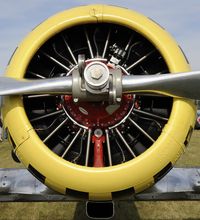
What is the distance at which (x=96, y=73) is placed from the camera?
299 cm

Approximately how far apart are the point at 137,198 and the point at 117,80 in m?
1.99

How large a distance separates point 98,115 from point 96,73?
663mm

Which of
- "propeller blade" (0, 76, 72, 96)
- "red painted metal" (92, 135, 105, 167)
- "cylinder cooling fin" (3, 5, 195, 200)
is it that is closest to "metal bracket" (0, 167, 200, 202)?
"cylinder cooling fin" (3, 5, 195, 200)

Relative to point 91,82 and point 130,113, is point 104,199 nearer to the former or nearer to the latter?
point 130,113

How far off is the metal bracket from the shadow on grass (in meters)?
2.06

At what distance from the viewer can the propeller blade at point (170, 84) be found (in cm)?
315

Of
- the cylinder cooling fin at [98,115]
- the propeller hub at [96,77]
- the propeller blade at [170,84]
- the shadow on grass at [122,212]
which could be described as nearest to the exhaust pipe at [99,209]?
the cylinder cooling fin at [98,115]

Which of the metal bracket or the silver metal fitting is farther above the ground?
the silver metal fitting

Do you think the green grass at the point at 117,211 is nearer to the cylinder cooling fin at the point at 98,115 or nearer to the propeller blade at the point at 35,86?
the cylinder cooling fin at the point at 98,115

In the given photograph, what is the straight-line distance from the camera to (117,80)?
3.07 meters

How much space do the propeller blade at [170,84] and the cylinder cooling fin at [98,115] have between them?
11 cm

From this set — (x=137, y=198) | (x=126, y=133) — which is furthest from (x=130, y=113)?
(x=137, y=198)

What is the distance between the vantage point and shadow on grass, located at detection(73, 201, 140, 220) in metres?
6.50

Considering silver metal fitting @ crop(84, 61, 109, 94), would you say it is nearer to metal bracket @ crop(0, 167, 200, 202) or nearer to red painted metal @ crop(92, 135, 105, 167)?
red painted metal @ crop(92, 135, 105, 167)
